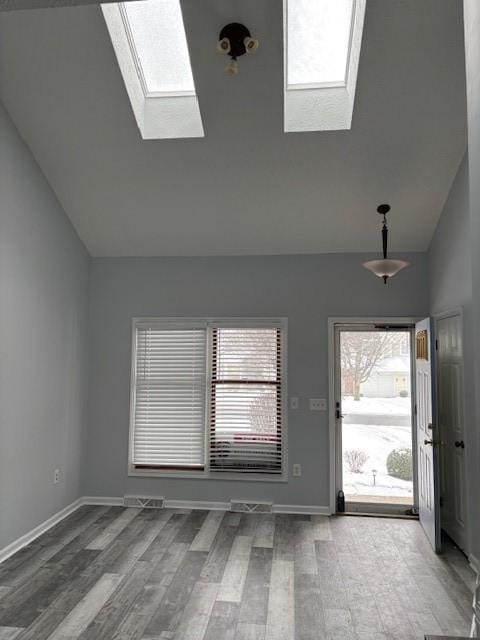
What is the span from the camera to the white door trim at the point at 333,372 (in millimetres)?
4770

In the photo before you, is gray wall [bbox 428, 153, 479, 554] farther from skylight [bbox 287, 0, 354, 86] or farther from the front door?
skylight [bbox 287, 0, 354, 86]

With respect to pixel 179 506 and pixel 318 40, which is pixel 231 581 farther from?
pixel 318 40

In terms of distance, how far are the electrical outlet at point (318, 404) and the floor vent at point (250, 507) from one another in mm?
1076

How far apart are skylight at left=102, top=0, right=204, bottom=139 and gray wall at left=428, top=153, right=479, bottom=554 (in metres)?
2.24

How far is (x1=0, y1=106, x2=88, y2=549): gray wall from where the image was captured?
3652mm

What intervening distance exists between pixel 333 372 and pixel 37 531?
315 cm

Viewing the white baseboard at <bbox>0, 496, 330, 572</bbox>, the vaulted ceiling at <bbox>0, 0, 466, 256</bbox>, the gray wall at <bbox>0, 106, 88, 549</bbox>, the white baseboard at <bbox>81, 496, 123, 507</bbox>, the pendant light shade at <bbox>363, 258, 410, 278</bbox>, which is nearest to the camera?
the vaulted ceiling at <bbox>0, 0, 466, 256</bbox>

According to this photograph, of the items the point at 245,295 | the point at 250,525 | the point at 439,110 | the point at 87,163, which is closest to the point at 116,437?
the point at 250,525

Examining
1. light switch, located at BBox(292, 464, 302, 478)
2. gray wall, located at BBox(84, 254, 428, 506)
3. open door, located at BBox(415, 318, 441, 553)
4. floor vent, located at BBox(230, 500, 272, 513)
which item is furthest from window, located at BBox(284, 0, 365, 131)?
floor vent, located at BBox(230, 500, 272, 513)

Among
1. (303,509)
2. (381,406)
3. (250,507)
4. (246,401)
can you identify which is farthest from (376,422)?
(250,507)

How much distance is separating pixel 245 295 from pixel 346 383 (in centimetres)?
142

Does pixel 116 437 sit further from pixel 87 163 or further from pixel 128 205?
pixel 87 163

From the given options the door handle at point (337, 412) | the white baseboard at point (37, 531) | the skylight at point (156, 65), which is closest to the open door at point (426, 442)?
the door handle at point (337, 412)

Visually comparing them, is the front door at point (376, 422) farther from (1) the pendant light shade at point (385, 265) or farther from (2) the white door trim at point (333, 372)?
(1) the pendant light shade at point (385, 265)
